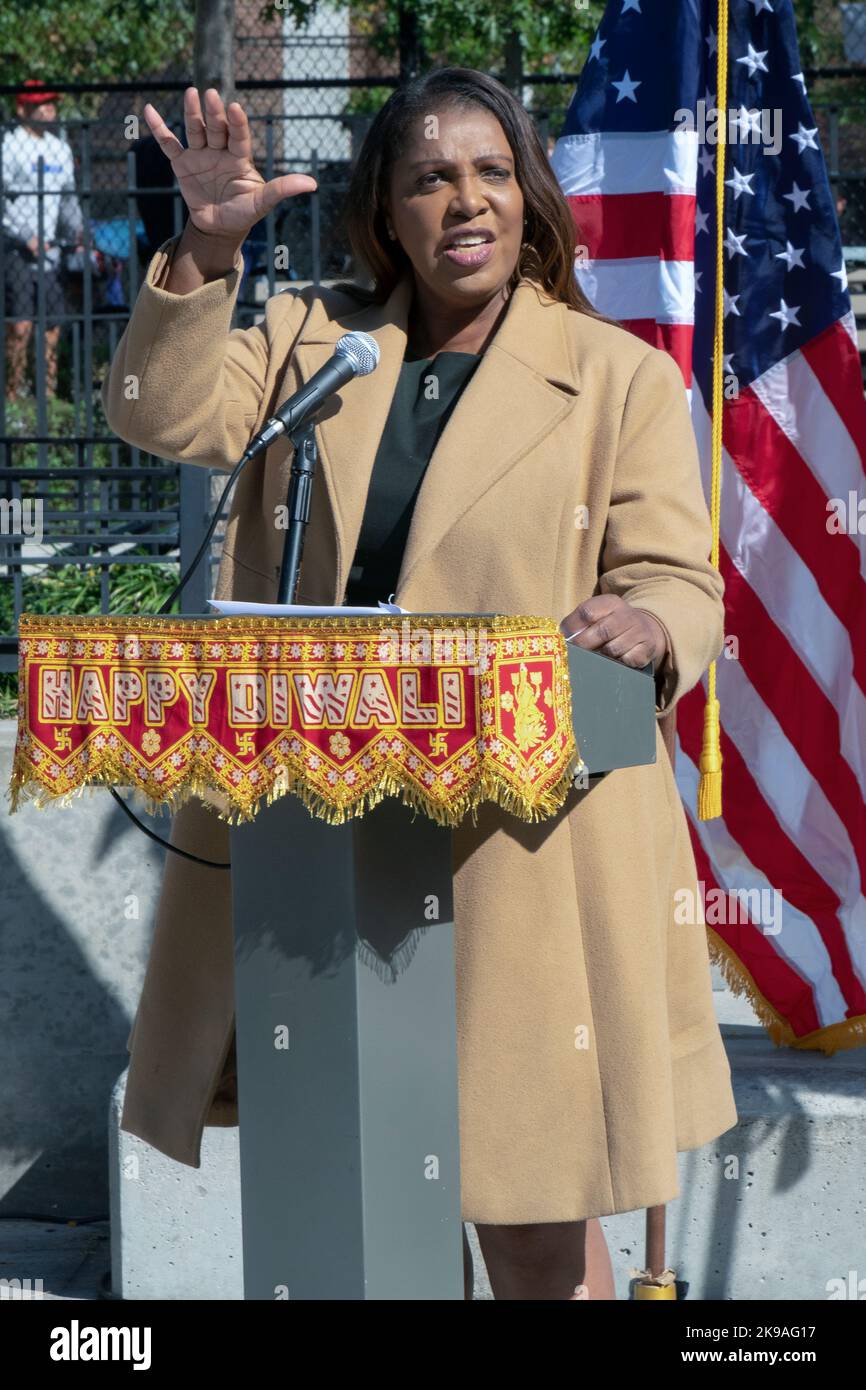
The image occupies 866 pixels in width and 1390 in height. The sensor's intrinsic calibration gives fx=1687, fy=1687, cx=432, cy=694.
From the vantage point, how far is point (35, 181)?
394 inches

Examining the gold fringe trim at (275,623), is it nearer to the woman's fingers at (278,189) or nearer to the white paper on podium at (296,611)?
the white paper on podium at (296,611)

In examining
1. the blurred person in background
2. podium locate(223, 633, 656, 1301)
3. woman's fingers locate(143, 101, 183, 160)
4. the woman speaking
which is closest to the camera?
podium locate(223, 633, 656, 1301)

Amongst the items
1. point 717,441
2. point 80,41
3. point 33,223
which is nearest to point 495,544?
point 717,441

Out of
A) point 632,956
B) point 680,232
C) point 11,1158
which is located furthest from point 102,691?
point 11,1158

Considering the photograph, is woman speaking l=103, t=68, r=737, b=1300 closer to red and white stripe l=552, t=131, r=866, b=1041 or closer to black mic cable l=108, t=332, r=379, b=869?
black mic cable l=108, t=332, r=379, b=869

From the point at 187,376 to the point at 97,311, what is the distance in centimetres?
701

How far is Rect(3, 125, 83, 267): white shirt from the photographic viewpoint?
31.6 ft

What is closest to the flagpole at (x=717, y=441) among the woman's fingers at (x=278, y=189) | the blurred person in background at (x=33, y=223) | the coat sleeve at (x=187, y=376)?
the coat sleeve at (x=187, y=376)

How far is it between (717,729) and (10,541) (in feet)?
7.98

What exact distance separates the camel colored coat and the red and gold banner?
1.52 feet

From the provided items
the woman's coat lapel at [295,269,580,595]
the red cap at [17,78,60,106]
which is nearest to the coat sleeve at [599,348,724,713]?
the woman's coat lapel at [295,269,580,595]

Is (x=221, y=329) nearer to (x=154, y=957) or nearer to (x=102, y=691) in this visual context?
(x=102, y=691)

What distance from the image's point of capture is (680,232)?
3.74 m

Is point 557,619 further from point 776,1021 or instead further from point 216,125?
point 776,1021
